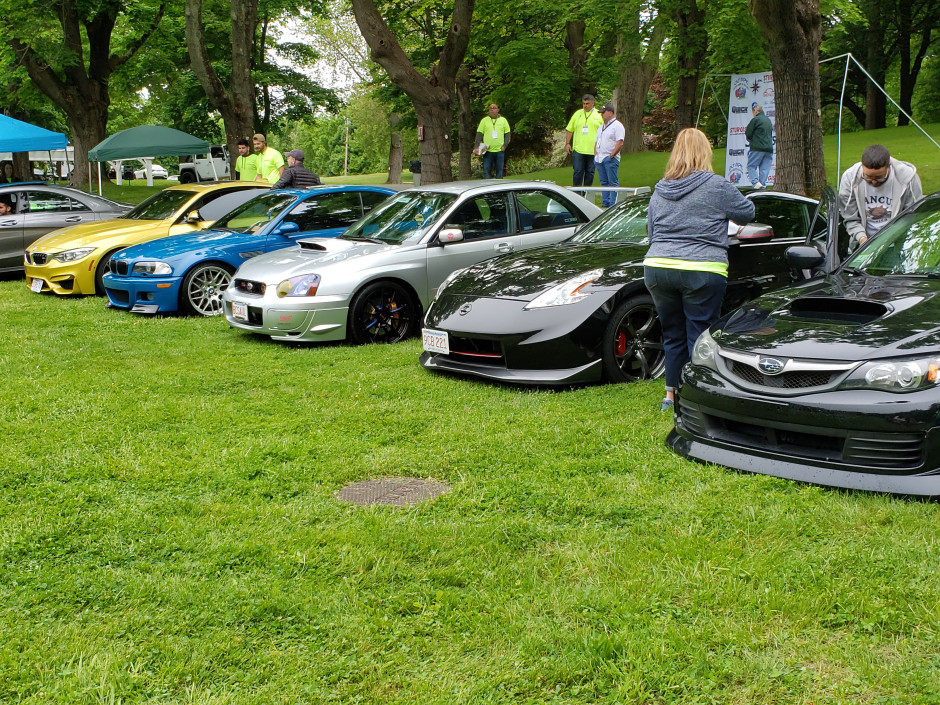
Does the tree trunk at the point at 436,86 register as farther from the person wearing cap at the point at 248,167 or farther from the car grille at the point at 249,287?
the car grille at the point at 249,287

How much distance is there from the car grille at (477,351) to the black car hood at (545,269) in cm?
37

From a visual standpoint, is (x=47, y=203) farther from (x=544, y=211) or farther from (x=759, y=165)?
(x=759, y=165)

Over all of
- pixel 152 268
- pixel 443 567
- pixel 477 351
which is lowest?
pixel 443 567

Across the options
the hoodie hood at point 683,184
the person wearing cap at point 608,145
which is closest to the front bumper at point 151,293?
the hoodie hood at point 683,184

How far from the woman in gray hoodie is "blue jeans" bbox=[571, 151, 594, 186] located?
10641 millimetres

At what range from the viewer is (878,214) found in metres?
7.02

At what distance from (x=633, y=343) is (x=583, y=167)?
10039 mm

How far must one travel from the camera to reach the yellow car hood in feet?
40.9

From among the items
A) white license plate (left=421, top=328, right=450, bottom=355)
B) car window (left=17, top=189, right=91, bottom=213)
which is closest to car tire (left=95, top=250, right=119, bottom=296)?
car window (left=17, top=189, right=91, bottom=213)

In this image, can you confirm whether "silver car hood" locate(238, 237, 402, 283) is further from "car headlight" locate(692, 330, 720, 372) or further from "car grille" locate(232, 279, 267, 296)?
"car headlight" locate(692, 330, 720, 372)

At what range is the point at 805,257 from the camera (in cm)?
575

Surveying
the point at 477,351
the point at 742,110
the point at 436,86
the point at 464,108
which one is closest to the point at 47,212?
the point at 436,86

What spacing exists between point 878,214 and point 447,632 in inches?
204

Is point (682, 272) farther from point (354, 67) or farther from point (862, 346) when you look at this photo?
point (354, 67)
